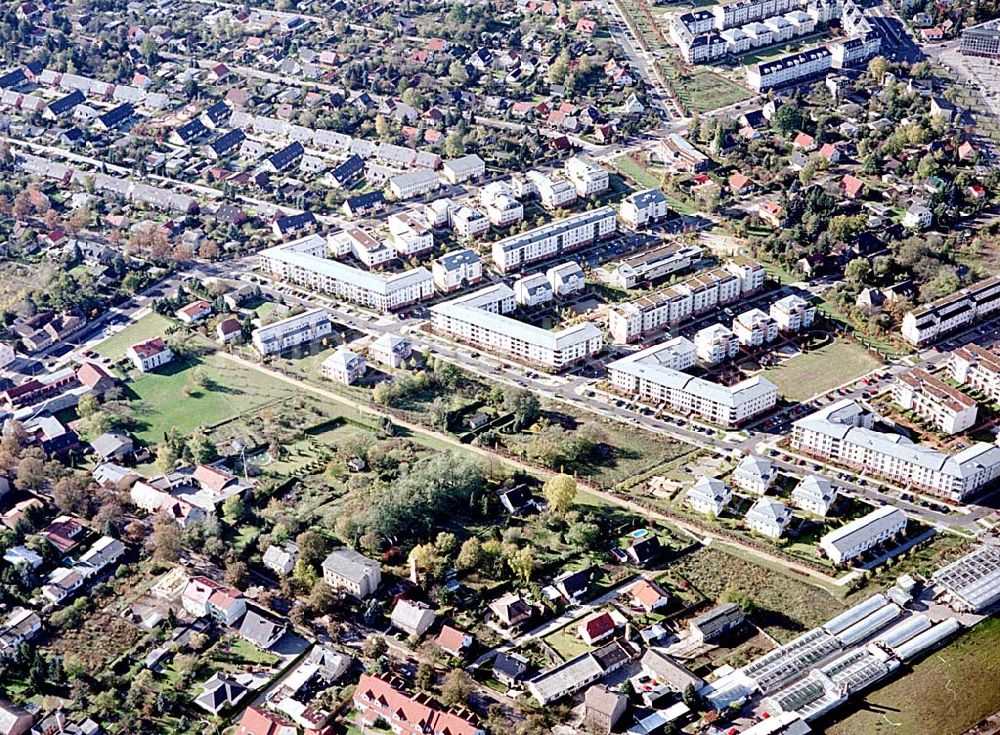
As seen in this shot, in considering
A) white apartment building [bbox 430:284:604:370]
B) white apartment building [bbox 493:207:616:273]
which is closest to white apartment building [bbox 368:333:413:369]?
white apartment building [bbox 430:284:604:370]

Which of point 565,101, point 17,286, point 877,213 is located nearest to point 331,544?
point 17,286

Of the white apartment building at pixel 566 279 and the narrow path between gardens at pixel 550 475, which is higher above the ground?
the white apartment building at pixel 566 279

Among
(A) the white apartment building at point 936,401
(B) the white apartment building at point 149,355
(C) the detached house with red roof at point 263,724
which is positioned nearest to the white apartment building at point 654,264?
(A) the white apartment building at point 936,401

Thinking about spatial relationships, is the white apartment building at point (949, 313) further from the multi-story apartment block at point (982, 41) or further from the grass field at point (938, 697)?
the multi-story apartment block at point (982, 41)

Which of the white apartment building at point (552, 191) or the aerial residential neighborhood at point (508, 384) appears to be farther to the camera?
the white apartment building at point (552, 191)

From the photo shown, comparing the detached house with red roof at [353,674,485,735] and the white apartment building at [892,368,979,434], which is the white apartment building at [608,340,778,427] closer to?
the white apartment building at [892,368,979,434]

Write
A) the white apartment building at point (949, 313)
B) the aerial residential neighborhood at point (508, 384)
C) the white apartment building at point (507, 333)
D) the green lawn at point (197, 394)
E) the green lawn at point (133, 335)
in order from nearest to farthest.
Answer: the aerial residential neighborhood at point (508, 384)
the green lawn at point (197, 394)
the white apartment building at point (507, 333)
the white apartment building at point (949, 313)
the green lawn at point (133, 335)
